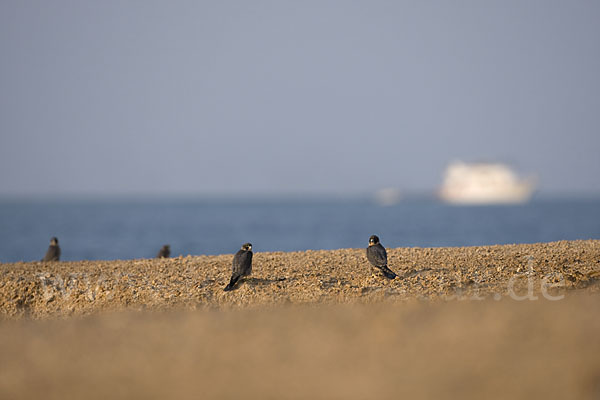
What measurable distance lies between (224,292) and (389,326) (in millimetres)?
5161

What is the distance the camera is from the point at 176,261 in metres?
14.7

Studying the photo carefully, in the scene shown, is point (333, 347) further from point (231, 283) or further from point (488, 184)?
point (488, 184)

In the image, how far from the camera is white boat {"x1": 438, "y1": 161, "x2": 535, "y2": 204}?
132m

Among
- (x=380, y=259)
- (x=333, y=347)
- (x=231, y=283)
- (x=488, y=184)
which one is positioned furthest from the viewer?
(x=488, y=184)

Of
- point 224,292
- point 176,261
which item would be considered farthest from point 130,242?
point 224,292

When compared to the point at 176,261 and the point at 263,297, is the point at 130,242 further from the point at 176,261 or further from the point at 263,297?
the point at 263,297

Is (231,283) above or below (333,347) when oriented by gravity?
above

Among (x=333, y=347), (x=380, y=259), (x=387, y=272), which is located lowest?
(x=333, y=347)

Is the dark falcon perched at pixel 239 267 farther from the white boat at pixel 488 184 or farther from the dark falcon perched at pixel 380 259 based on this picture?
the white boat at pixel 488 184

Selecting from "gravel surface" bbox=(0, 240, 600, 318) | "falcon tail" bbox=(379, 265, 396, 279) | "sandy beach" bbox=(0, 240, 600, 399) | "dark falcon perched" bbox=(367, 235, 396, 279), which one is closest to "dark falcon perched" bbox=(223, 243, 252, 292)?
"gravel surface" bbox=(0, 240, 600, 318)

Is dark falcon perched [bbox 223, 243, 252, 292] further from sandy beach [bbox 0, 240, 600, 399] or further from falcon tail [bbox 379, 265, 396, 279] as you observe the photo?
falcon tail [bbox 379, 265, 396, 279]

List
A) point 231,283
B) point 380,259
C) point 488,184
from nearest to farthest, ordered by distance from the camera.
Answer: point 231,283
point 380,259
point 488,184

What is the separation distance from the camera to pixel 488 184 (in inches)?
5197

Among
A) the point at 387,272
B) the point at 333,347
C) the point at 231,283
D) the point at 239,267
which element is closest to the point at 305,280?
the point at 239,267
